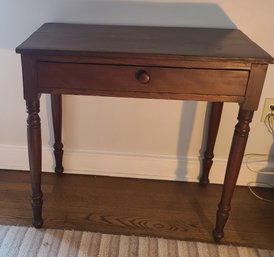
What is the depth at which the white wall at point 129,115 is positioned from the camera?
1254 millimetres

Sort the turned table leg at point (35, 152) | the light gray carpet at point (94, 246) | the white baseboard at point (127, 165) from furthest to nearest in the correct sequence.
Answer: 1. the white baseboard at point (127, 165)
2. the light gray carpet at point (94, 246)
3. the turned table leg at point (35, 152)

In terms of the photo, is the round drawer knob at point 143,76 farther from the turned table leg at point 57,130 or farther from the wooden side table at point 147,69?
the turned table leg at point 57,130

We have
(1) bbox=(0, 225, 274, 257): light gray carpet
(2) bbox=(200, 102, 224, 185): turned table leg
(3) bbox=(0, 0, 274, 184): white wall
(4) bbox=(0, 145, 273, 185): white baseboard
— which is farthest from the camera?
(4) bbox=(0, 145, 273, 185): white baseboard

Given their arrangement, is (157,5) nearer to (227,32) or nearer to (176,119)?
(227,32)

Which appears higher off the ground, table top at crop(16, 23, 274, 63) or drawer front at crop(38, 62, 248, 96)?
table top at crop(16, 23, 274, 63)

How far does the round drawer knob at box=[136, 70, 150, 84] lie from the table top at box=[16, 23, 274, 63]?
0.05m

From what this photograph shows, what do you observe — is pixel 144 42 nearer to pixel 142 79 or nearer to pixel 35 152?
pixel 142 79

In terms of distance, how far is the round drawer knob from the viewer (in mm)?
951

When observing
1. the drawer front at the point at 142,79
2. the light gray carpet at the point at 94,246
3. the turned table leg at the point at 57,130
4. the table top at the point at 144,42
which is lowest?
the light gray carpet at the point at 94,246

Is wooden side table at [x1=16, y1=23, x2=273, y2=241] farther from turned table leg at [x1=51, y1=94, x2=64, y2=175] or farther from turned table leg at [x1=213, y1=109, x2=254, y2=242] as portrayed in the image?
turned table leg at [x1=51, y1=94, x2=64, y2=175]

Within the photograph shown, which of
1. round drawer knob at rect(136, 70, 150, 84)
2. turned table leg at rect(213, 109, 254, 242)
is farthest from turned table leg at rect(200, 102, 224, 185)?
round drawer knob at rect(136, 70, 150, 84)

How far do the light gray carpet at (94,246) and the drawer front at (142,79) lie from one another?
1.86ft

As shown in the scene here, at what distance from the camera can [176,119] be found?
145 centimetres

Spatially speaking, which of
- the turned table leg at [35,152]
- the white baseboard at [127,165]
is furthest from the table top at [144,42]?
the white baseboard at [127,165]
